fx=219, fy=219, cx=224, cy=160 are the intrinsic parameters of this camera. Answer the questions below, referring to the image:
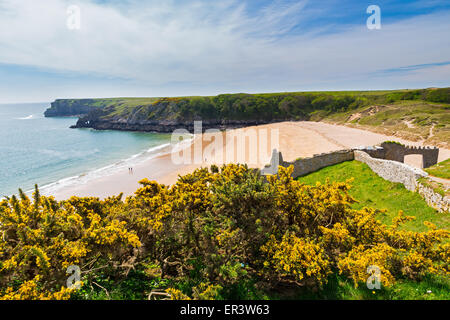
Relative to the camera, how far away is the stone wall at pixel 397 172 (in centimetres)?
1374

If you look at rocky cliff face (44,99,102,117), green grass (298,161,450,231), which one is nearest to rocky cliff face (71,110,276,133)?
green grass (298,161,450,231)

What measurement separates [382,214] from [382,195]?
3.27 meters

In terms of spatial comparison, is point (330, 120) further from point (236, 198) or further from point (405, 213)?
point (236, 198)

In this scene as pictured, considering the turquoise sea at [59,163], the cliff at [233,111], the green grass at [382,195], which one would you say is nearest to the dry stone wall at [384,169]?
the green grass at [382,195]

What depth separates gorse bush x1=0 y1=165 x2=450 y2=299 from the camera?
20.0ft

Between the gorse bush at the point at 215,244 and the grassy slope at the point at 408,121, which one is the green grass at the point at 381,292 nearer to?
the gorse bush at the point at 215,244

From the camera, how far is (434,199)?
11.6m

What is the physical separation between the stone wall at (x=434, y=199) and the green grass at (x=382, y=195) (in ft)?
0.75

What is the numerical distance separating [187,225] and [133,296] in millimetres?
2494

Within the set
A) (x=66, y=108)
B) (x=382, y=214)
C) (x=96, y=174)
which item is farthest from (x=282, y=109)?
(x=66, y=108)

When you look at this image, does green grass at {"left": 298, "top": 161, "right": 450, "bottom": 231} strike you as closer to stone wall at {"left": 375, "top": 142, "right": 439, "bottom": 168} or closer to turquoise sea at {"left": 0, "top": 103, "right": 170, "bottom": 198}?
stone wall at {"left": 375, "top": 142, "right": 439, "bottom": 168}

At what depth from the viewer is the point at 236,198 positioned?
7.57 m

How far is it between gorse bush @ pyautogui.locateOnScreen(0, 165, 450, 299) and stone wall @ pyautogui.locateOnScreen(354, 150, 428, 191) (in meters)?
7.97
